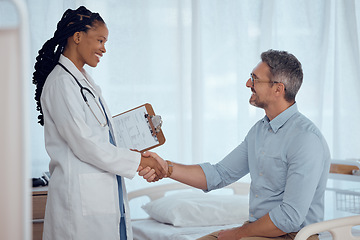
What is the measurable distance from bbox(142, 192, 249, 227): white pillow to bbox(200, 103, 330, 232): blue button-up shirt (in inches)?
20.2

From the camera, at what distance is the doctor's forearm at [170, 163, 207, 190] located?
6.61 ft

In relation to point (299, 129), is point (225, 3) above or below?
above

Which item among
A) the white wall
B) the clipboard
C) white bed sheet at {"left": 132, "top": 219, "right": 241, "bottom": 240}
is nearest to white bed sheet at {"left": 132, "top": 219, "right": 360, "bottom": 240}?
white bed sheet at {"left": 132, "top": 219, "right": 241, "bottom": 240}

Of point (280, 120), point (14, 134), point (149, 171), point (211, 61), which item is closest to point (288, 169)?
point (280, 120)

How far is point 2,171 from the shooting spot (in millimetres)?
852

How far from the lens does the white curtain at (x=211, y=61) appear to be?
9.41ft

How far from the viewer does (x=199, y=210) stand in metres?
2.36

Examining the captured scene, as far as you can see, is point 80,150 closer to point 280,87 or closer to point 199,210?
point 280,87

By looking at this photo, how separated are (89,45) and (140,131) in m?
0.42

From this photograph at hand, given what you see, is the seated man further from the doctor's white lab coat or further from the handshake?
the doctor's white lab coat

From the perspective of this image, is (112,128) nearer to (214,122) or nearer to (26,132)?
(26,132)

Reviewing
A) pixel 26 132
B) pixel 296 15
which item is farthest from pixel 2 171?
pixel 296 15

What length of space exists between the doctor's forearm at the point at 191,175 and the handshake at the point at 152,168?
0.04m

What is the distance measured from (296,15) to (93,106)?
2.05m
